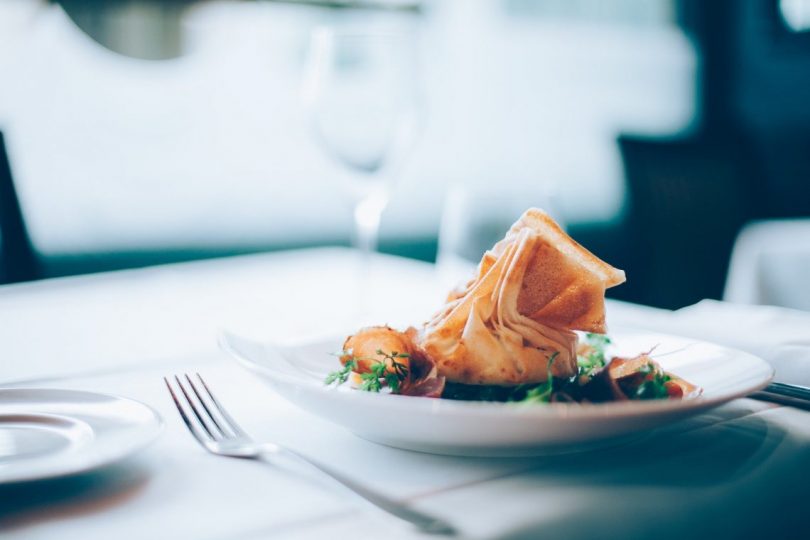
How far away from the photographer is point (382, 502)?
434mm

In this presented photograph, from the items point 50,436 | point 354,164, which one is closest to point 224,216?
point 354,164

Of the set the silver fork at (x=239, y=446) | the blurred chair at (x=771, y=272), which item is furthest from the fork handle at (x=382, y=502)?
the blurred chair at (x=771, y=272)

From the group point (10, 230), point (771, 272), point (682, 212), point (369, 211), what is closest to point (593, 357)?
point (369, 211)

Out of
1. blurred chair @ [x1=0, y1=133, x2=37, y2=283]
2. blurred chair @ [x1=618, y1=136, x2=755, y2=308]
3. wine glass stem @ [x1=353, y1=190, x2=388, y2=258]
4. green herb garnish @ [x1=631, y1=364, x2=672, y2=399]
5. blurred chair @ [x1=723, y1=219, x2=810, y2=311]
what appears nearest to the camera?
green herb garnish @ [x1=631, y1=364, x2=672, y2=399]

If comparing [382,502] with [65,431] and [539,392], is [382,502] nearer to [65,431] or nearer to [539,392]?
[539,392]

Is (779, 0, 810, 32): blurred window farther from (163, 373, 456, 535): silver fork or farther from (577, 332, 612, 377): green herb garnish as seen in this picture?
(163, 373, 456, 535): silver fork

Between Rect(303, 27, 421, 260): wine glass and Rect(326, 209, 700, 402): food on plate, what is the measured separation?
22cm

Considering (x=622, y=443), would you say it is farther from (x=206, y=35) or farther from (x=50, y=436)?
(x=206, y=35)

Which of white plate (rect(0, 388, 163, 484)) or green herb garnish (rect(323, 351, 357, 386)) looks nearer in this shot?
white plate (rect(0, 388, 163, 484))

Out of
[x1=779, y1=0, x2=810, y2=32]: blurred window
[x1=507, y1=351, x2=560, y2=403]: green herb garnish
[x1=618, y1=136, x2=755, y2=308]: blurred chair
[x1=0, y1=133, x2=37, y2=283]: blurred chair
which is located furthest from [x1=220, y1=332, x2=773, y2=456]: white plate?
[x1=779, y1=0, x2=810, y2=32]: blurred window

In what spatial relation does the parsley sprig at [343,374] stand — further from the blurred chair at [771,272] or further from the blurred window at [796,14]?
the blurred window at [796,14]

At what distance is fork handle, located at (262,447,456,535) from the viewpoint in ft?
1.34

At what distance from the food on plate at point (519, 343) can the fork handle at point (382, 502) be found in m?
0.08

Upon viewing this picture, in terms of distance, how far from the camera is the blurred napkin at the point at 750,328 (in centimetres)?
69
